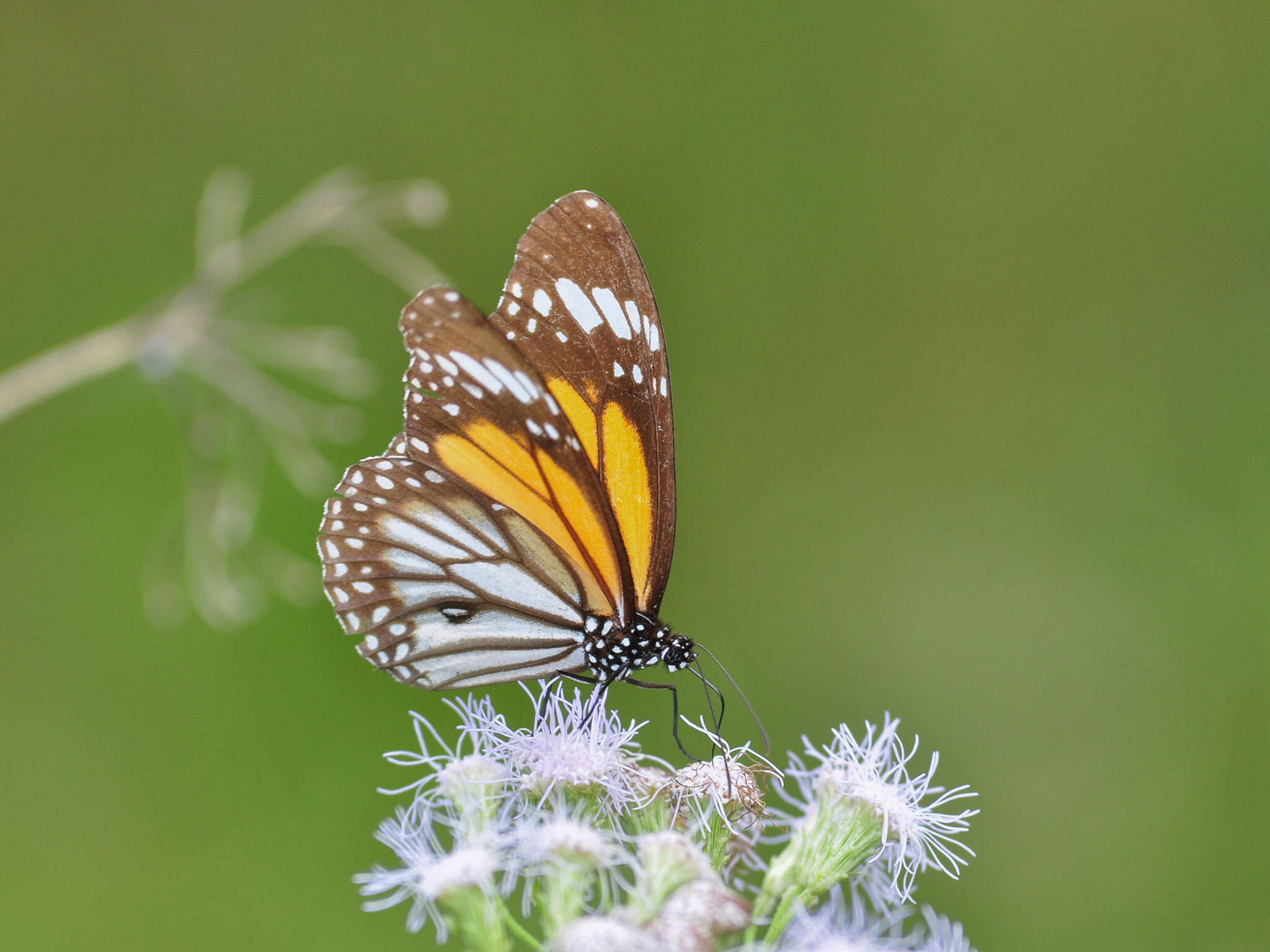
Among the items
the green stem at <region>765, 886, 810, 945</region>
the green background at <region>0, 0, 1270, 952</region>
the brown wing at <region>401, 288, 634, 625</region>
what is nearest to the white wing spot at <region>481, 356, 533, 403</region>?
the brown wing at <region>401, 288, 634, 625</region>

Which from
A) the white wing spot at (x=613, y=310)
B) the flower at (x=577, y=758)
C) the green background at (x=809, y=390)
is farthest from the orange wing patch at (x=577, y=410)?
the green background at (x=809, y=390)

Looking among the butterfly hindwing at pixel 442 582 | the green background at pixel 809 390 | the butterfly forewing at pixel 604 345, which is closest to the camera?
the butterfly forewing at pixel 604 345

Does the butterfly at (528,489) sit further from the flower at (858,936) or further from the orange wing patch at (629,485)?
the flower at (858,936)

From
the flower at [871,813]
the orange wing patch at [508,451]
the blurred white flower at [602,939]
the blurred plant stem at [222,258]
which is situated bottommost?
the blurred white flower at [602,939]

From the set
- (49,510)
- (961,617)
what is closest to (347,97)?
(49,510)

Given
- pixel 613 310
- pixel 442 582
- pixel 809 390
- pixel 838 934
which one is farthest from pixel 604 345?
pixel 809 390

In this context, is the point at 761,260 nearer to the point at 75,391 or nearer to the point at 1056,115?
the point at 1056,115

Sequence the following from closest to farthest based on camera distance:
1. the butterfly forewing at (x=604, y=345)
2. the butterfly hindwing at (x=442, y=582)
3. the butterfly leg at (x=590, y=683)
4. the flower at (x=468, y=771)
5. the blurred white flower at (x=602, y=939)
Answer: the blurred white flower at (x=602, y=939)
the flower at (x=468, y=771)
the butterfly leg at (x=590, y=683)
the butterfly forewing at (x=604, y=345)
the butterfly hindwing at (x=442, y=582)
